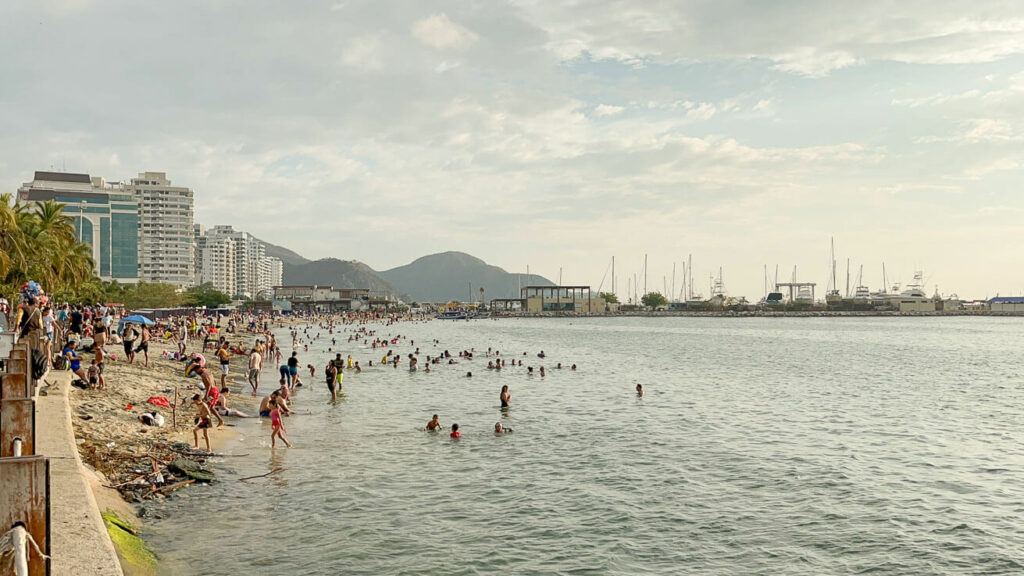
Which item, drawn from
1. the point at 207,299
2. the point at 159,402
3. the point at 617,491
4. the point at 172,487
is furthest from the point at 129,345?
the point at 207,299

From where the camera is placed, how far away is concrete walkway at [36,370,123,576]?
776 centimetres

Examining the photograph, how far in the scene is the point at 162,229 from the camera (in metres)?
185

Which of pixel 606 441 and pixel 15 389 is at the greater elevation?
pixel 15 389

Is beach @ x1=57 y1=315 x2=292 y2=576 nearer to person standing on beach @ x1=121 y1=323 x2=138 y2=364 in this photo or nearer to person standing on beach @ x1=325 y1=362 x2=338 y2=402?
person standing on beach @ x1=325 y1=362 x2=338 y2=402

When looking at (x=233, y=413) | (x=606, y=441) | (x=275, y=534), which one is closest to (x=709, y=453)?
(x=606, y=441)

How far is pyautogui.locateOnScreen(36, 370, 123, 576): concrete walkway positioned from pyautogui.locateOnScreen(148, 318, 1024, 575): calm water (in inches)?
75.8

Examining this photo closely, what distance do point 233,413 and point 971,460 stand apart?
82.0 ft

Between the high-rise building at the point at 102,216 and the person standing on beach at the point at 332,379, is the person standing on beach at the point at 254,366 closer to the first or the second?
the person standing on beach at the point at 332,379

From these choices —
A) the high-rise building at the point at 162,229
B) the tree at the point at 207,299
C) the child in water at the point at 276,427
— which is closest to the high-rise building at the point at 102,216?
the high-rise building at the point at 162,229

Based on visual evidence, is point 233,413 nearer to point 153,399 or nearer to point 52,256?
point 153,399

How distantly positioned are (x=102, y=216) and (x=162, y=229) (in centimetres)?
3031

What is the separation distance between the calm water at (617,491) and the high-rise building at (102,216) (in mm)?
147497

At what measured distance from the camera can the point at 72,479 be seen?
1078 cm

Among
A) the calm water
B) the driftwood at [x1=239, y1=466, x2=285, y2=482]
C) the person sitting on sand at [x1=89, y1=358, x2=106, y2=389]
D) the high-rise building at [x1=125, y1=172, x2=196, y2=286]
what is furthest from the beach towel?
the high-rise building at [x1=125, y1=172, x2=196, y2=286]
